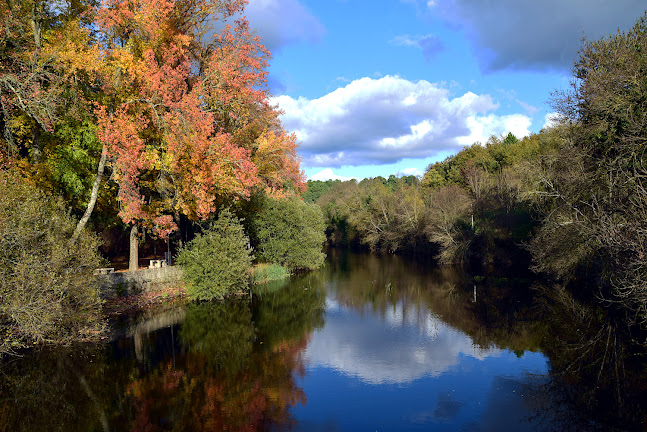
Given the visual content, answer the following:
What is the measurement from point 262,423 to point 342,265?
36202 millimetres

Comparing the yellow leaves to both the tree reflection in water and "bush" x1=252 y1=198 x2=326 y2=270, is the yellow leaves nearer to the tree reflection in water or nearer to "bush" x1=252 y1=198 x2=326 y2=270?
the tree reflection in water

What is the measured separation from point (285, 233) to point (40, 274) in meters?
23.5

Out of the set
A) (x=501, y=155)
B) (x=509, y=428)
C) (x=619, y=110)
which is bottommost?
(x=509, y=428)

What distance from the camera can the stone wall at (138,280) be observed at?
21.5m

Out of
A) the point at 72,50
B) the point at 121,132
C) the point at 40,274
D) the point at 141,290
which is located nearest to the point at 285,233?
the point at 141,290

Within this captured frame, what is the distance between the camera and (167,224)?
23.8 m

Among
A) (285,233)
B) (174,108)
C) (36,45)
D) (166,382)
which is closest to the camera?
(166,382)

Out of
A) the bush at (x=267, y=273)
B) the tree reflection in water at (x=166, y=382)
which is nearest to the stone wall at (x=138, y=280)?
the tree reflection in water at (x=166, y=382)

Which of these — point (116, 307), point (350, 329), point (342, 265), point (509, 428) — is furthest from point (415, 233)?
point (509, 428)

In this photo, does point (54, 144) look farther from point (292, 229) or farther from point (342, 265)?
point (342, 265)

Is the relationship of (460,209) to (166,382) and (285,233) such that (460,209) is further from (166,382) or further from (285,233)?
(166,382)

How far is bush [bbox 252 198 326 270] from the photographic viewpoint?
36.7 m

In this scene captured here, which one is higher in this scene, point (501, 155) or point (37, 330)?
point (501, 155)

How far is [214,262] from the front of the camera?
81.9 ft
